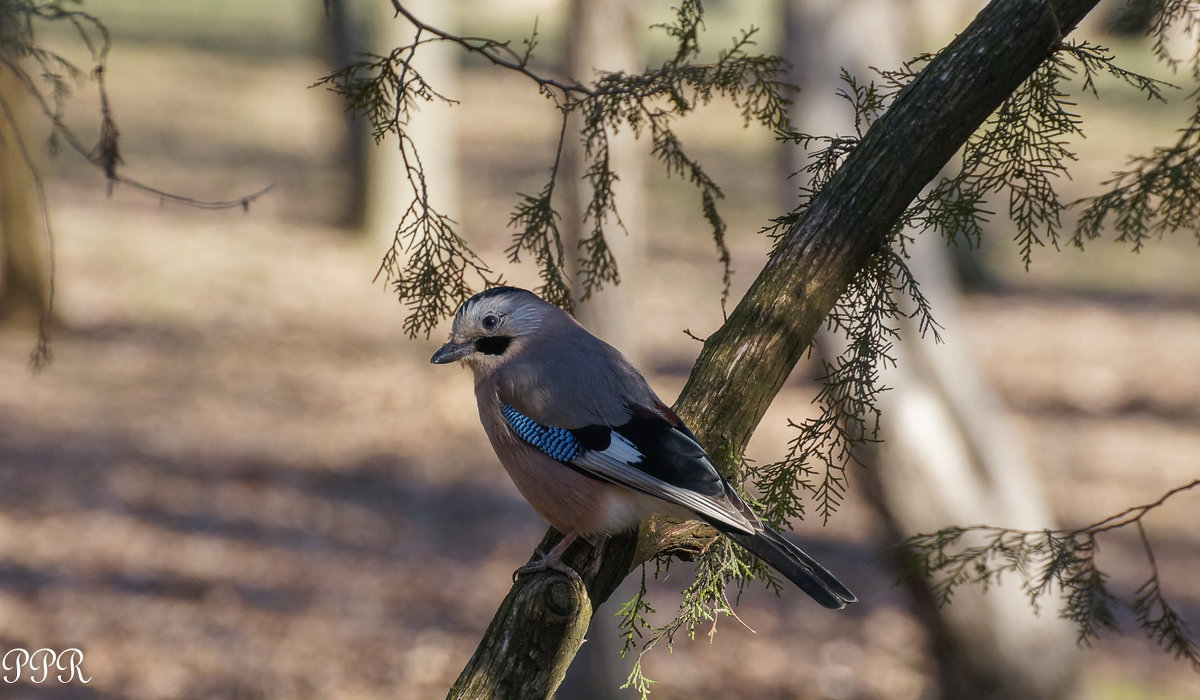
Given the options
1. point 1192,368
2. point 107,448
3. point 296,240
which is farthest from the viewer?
point 296,240

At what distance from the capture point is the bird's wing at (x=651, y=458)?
2.79 meters

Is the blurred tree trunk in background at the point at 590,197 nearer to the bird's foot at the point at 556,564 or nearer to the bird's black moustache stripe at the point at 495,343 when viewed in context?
the bird's black moustache stripe at the point at 495,343

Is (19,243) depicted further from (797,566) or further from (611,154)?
(797,566)

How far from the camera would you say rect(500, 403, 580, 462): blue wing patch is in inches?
121

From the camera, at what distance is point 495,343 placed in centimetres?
332

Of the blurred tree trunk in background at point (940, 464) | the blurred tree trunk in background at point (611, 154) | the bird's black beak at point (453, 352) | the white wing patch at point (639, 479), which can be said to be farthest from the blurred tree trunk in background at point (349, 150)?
the white wing patch at point (639, 479)

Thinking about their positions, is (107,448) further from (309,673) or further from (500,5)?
(500,5)

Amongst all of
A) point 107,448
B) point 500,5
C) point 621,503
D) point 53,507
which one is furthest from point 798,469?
point 500,5

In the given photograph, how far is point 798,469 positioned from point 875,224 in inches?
28.2

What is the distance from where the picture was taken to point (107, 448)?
33.7 ft

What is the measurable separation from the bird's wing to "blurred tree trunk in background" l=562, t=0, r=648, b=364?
384cm

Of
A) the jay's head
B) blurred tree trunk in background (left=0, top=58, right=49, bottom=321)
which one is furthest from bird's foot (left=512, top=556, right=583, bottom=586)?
blurred tree trunk in background (left=0, top=58, right=49, bottom=321)

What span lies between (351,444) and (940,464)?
20.4ft

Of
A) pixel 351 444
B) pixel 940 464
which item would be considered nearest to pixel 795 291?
pixel 940 464
